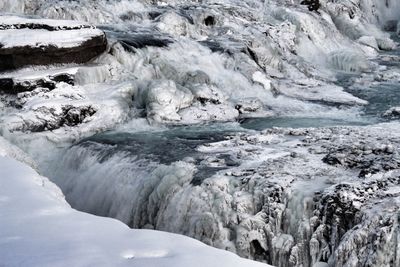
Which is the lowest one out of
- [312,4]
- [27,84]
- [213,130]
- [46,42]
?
[213,130]

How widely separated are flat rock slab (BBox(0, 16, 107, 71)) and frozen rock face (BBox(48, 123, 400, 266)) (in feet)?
10.4

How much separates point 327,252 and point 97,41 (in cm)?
742

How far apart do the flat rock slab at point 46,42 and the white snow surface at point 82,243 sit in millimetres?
7478

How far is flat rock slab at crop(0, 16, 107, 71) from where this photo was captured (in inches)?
413

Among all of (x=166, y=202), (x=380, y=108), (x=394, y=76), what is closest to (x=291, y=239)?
(x=166, y=202)

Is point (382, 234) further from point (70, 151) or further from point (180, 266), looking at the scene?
point (70, 151)

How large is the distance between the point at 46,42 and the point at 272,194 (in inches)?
260

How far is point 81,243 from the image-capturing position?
9.77 ft

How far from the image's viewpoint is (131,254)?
9.53 feet

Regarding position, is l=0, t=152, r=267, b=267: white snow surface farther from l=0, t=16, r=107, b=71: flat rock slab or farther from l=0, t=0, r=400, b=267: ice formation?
l=0, t=16, r=107, b=71: flat rock slab

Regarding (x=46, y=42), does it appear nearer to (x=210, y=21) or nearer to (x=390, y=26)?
(x=210, y=21)

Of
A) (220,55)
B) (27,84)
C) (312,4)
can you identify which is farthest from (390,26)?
(27,84)

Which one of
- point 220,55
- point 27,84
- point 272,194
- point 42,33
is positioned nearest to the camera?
point 272,194

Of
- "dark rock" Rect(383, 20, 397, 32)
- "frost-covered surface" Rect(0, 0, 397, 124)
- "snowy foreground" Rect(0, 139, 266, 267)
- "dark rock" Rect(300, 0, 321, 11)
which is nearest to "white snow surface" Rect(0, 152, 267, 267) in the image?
"snowy foreground" Rect(0, 139, 266, 267)
